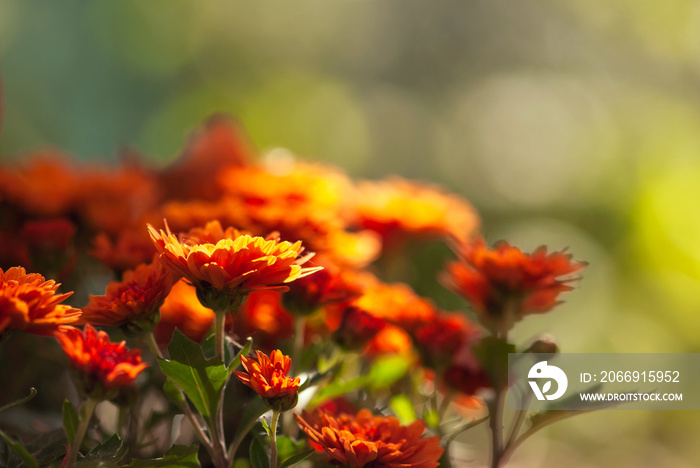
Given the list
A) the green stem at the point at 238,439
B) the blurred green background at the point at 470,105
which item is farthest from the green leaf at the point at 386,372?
the blurred green background at the point at 470,105

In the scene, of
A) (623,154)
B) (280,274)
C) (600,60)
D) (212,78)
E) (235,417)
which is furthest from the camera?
(212,78)

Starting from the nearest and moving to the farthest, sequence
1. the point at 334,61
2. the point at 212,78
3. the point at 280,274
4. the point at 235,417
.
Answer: the point at 280,274
the point at 235,417
the point at 212,78
the point at 334,61

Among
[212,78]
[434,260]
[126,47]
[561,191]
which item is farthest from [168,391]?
[126,47]

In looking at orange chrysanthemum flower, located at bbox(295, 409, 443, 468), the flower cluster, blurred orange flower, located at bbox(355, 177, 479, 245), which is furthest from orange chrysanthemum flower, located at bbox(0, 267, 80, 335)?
blurred orange flower, located at bbox(355, 177, 479, 245)

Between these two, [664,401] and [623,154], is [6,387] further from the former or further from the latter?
[623,154]

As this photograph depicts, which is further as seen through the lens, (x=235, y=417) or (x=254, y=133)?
(x=254, y=133)

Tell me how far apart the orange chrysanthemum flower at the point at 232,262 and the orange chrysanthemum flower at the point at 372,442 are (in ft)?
0.19

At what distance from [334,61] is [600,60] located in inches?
48.4

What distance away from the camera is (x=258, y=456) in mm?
280

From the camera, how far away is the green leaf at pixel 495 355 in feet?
1.14

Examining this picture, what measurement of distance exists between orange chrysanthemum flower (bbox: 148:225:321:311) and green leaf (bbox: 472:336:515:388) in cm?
13

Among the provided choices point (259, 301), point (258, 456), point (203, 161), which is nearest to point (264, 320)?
point (259, 301)

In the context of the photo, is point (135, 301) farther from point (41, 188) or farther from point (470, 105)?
point (470, 105)

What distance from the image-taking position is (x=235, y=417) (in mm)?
371
